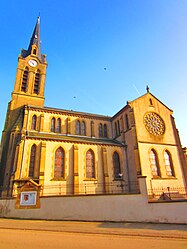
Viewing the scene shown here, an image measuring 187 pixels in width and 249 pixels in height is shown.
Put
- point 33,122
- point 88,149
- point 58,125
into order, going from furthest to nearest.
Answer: point 58,125
point 33,122
point 88,149

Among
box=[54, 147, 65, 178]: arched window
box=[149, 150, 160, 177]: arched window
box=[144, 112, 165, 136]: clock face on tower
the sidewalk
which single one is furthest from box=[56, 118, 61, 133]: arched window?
the sidewalk

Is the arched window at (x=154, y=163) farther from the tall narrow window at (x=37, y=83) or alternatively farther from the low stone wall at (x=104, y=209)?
the tall narrow window at (x=37, y=83)

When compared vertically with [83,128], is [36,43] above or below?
above

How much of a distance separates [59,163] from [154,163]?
12959mm

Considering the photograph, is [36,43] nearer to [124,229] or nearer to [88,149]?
[88,149]

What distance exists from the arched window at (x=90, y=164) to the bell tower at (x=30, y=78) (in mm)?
14587

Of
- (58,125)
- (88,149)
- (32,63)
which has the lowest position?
(88,149)

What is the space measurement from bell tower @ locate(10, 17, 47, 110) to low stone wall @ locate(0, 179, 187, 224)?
18746mm

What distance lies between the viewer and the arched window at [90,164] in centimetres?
2176

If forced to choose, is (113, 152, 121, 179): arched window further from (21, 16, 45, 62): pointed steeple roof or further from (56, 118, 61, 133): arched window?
(21, 16, 45, 62): pointed steeple roof

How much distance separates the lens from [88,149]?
22.9 m

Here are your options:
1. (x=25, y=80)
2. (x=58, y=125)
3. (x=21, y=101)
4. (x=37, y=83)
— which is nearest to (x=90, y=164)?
(x=58, y=125)

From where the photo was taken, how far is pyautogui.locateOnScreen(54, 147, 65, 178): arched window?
20562mm

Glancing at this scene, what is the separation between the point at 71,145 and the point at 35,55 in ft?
79.3
